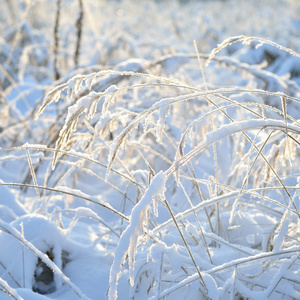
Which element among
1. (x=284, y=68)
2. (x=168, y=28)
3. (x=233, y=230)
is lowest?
(x=233, y=230)

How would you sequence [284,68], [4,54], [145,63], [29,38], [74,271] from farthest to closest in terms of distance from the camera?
[29,38], [4,54], [284,68], [145,63], [74,271]

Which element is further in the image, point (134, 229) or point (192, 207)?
point (192, 207)

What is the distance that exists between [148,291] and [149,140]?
39.0 inches

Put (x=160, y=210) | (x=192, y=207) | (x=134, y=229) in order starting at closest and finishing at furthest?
(x=134, y=229)
(x=192, y=207)
(x=160, y=210)

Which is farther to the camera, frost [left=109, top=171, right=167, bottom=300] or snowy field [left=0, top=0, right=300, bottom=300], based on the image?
snowy field [left=0, top=0, right=300, bottom=300]

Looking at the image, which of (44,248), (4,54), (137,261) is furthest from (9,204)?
(4,54)

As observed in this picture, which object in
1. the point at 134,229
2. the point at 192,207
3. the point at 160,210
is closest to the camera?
the point at 134,229

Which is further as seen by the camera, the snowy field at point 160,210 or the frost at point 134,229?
the snowy field at point 160,210

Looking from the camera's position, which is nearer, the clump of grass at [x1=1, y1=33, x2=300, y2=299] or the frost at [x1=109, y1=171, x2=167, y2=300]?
the frost at [x1=109, y1=171, x2=167, y2=300]

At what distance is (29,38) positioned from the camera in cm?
539

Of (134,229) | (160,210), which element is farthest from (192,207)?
(160,210)

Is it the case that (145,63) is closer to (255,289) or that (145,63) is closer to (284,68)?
(255,289)

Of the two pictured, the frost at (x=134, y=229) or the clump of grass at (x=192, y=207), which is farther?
the clump of grass at (x=192, y=207)

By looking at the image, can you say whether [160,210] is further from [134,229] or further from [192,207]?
[134,229]
